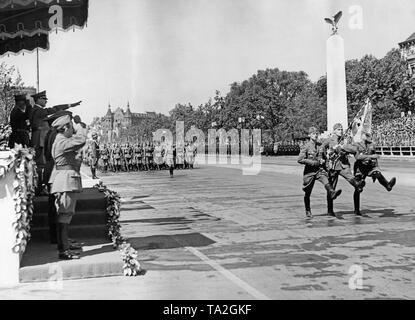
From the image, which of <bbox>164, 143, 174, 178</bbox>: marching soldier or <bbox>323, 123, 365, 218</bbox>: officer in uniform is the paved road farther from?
<bbox>164, 143, 174, 178</bbox>: marching soldier

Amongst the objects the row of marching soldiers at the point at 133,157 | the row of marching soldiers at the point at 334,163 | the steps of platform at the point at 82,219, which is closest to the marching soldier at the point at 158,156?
the row of marching soldiers at the point at 133,157

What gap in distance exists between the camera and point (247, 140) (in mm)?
74312

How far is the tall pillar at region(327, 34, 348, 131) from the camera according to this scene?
2947 centimetres

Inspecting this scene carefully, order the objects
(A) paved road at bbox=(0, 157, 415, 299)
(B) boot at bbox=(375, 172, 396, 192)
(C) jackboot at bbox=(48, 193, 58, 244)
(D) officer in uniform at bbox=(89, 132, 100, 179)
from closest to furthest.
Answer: (A) paved road at bbox=(0, 157, 415, 299)
(C) jackboot at bbox=(48, 193, 58, 244)
(B) boot at bbox=(375, 172, 396, 192)
(D) officer in uniform at bbox=(89, 132, 100, 179)

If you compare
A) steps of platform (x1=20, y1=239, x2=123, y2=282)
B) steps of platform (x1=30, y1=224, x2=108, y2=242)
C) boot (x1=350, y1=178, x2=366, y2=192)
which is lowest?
steps of platform (x1=20, y1=239, x2=123, y2=282)

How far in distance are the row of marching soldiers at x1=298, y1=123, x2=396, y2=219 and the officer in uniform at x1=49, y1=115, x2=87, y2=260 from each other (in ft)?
18.5

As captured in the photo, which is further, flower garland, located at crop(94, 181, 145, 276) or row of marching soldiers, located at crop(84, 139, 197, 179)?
row of marching soldiers, located at crop(84, 139, 197, 179)

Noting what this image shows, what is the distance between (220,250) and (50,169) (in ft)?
9.24

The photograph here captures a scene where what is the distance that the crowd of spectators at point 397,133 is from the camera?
155 ft

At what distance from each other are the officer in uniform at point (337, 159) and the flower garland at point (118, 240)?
502cm

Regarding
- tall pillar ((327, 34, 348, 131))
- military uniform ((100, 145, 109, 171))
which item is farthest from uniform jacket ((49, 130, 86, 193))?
military uniform ((100, 145, 109, 171))

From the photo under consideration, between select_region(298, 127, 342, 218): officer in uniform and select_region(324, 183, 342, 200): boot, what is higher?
select_region(298, 127, 342, 218): officer in uniform

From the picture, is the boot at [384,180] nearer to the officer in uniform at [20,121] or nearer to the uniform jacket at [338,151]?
the uniform jacket at [338,151]

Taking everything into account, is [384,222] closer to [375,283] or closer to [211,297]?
[375,283]
